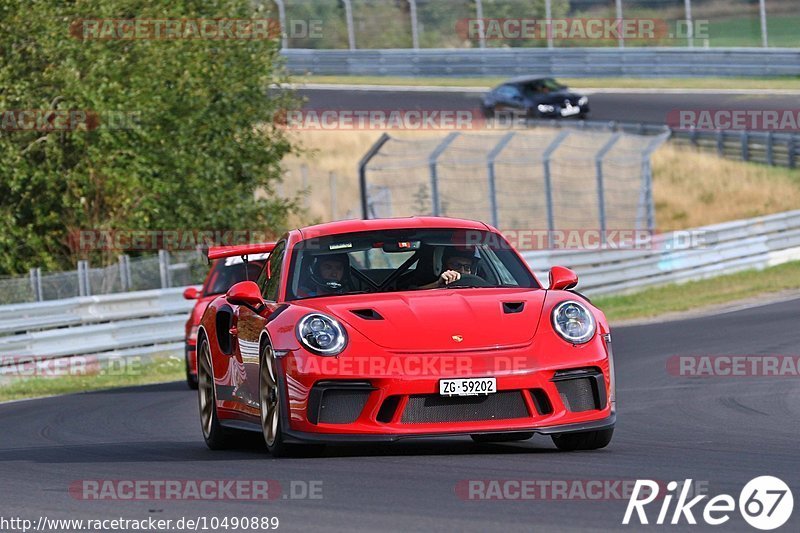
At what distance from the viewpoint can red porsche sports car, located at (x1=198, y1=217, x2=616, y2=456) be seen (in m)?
8.16

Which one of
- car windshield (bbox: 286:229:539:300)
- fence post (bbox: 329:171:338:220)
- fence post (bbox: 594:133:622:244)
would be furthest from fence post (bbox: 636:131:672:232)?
car windshield (bbox: 286:229:539:300)

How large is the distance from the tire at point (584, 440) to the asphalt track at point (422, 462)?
0.30 ft

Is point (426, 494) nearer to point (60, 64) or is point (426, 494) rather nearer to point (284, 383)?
point (284, 383)

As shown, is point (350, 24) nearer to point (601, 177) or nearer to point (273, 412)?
point (601, 177)

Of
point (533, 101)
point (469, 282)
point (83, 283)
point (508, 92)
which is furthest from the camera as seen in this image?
point (508, 92)

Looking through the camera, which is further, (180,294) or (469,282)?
(180,294)

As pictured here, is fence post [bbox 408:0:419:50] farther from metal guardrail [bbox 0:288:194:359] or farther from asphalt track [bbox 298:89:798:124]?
metal guardrail [bbox 0:288:194:359]

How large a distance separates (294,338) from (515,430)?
123 cm

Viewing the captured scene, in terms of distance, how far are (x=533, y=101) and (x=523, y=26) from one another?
5.08 metres

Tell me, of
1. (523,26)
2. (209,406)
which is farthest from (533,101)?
(209,406)

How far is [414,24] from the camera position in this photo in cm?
5272

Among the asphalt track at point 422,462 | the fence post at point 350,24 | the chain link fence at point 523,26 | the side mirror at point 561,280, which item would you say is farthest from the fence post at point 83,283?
the fence post at point 350,24

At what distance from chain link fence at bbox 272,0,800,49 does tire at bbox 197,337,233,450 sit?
37.6 metres

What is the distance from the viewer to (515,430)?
322 inches
